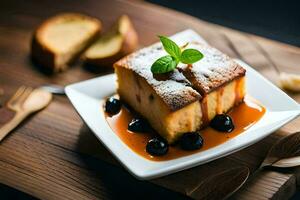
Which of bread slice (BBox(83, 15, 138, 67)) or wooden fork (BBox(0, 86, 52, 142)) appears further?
bread slice (BBox(83, 15, 138, 67))

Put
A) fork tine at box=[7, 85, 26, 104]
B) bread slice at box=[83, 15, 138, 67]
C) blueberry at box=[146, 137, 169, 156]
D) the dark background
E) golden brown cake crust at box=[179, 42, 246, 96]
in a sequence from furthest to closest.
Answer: the dark background < bread slice at box=[83, 15, 138, 67] < fork tine at box=[7, 85, 26, 104] < golden brown cake crust at box=[179, 42, 246, 96] < blueberry at box=[146, 137, 169, 156]

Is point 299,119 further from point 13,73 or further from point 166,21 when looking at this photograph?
point 13,73

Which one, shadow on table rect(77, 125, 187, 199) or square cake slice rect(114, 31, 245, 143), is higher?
square cake slice rect(114, 31, 245, 143)

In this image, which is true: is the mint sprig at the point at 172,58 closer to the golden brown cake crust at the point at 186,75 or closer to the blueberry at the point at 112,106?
the golden brown cake crust at the point at 186,75

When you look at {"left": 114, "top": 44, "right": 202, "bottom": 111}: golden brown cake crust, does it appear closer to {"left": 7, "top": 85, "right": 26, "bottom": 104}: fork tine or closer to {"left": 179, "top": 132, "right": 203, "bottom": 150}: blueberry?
{"left": 179, "top": 132, "right": 203, "bottom": 150}: blueberry

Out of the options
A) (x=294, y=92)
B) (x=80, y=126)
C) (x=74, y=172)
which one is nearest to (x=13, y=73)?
(x=80, y=126)

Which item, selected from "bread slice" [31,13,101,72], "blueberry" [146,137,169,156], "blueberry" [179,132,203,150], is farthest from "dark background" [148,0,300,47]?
"blueberry" [146,137,169,156]
